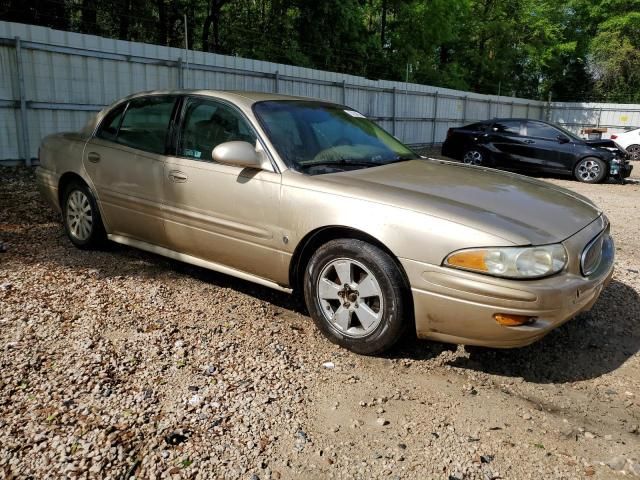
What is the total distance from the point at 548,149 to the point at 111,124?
10.8 metres

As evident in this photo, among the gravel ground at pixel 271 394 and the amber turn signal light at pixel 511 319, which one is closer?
the gravel ground at pixel 271 394

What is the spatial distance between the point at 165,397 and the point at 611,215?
24.8ft

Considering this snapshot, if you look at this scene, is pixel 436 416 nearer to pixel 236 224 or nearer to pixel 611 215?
pixel 236 224

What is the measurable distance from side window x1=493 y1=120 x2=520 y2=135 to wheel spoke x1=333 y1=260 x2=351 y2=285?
11224 mm

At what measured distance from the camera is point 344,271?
10.8 feet

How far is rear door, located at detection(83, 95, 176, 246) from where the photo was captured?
14.0 ft

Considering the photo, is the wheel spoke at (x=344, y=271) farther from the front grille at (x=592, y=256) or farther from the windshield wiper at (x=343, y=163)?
the front grille at (x=592, y=256)

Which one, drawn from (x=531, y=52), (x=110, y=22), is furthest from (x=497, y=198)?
(x=531, y=52)

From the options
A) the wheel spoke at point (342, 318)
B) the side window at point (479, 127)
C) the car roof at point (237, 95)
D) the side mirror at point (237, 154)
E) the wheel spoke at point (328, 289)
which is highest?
the car roof at point (237, 95)

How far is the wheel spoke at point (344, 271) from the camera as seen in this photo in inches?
129

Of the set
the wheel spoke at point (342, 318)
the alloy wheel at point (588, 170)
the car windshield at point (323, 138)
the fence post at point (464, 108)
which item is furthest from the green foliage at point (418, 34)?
the wheel spoke at point (342, 318)

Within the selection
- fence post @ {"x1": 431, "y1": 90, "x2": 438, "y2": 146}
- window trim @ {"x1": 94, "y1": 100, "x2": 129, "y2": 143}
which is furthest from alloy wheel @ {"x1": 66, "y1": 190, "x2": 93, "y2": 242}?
→ fence post @ {"x1": 431, "y1": 90, "x2": 438, "y2": 146}

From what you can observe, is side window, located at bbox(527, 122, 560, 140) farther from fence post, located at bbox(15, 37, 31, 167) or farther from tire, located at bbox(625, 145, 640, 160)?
fence post, located at bbox(15, 37, 31, 167)

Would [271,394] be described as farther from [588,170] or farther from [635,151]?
[635,151]
